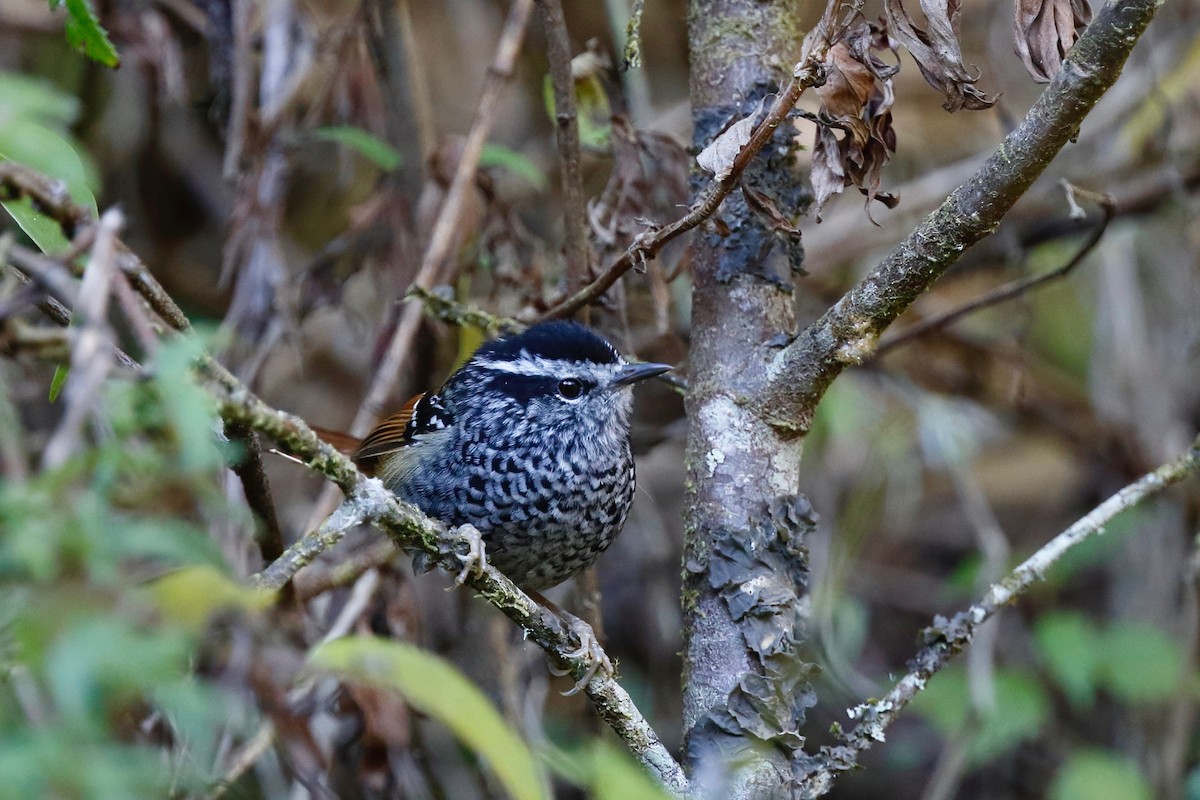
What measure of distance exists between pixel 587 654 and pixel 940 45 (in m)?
1.42

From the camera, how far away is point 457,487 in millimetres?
2967

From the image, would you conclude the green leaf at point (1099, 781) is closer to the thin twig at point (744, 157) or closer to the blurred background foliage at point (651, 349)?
the blurred background foliage at point (651, 349)

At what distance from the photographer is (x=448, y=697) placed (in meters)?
1.26

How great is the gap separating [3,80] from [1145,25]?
5.59ft

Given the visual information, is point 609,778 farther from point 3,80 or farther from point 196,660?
point 3,80

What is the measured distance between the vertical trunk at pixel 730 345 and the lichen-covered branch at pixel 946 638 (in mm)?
181

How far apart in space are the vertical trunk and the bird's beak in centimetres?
35

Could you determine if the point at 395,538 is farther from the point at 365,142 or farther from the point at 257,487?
the point at 365,142

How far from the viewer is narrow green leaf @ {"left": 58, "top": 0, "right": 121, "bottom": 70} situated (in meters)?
2.08

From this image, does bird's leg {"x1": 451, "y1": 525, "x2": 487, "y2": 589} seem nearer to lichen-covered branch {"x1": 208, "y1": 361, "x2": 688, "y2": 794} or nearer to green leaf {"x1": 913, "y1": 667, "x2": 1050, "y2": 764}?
lichen-covered branch {"x1": 208, "y1": 361, "x2": 688, "y2": 794}

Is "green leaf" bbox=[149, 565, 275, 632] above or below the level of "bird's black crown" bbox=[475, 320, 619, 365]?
below

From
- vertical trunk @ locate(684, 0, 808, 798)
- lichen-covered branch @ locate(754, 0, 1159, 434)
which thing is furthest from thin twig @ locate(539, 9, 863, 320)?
lichen-covered branch @ locate(754, 0, 1159, 434)

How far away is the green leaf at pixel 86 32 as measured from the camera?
2.08 meters

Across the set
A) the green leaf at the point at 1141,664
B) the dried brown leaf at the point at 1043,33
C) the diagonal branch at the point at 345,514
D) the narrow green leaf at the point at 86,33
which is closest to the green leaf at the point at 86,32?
the narrow green leaf at the point at 86,33
